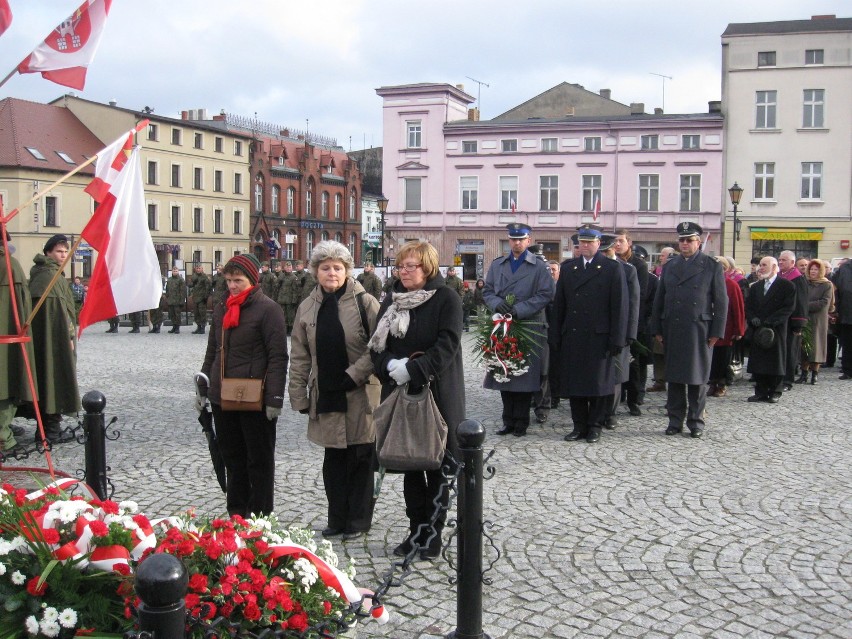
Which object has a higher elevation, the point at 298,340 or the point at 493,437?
the point at 298,340

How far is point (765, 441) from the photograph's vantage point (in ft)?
28.9

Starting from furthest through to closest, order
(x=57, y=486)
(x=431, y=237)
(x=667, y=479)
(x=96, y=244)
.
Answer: (x=431, y=237)
(x=667, y=479)
(x=96, y=244)
(x=57, y=486)

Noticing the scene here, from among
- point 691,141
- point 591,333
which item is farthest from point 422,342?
point 691,141

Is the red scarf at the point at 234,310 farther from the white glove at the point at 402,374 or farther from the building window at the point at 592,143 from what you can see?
the building window at the point at 592,143

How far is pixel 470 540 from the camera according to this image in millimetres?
3883

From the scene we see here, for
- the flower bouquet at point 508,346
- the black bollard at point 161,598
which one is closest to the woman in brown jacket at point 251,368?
the black bollard at point 161,598

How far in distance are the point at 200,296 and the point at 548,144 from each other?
91.4 ft

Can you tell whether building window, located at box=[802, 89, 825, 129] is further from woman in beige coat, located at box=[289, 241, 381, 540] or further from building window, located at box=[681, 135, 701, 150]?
woman in beige coat, located at box=[289, 241, 381, 540]

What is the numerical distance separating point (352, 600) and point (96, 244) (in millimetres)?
3037

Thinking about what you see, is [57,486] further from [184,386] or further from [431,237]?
[431,237]

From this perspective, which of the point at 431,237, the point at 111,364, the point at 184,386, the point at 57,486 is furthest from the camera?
the point at 431,237

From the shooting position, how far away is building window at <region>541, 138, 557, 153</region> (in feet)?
154

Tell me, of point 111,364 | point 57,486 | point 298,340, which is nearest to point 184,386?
point 111,364

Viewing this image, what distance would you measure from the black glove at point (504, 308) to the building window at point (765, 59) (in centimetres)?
3872
